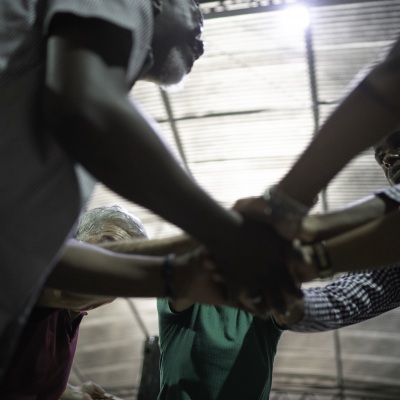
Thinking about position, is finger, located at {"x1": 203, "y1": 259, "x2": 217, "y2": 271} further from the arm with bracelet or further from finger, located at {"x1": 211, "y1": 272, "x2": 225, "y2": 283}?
the arm with bracelet

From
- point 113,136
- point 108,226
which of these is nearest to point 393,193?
point 113,136

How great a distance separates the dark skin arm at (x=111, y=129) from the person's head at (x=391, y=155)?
149 cm

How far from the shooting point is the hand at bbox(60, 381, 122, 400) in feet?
11.0

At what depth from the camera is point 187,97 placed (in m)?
9.62

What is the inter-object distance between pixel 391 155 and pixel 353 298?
665 mm

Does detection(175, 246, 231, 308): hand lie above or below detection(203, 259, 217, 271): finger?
below

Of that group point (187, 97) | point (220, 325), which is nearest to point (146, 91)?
point (187, 97)

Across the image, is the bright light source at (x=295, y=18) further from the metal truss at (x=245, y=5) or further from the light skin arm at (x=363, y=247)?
the light skin arm at (x=363, y=247)

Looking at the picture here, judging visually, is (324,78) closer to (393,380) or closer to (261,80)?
(261,80)

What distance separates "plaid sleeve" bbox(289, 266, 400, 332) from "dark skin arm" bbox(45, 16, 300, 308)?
982mm

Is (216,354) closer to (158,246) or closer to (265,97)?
(158,246)

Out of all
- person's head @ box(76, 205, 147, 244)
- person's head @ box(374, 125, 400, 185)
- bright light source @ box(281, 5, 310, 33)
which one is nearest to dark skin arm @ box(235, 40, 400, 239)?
person's head @ box(374, 125, 400, 185)

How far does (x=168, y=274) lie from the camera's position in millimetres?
1799

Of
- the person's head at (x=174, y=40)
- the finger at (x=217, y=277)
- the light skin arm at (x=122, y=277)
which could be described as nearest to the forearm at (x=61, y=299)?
the light skin arm at (x=122, y=277)
